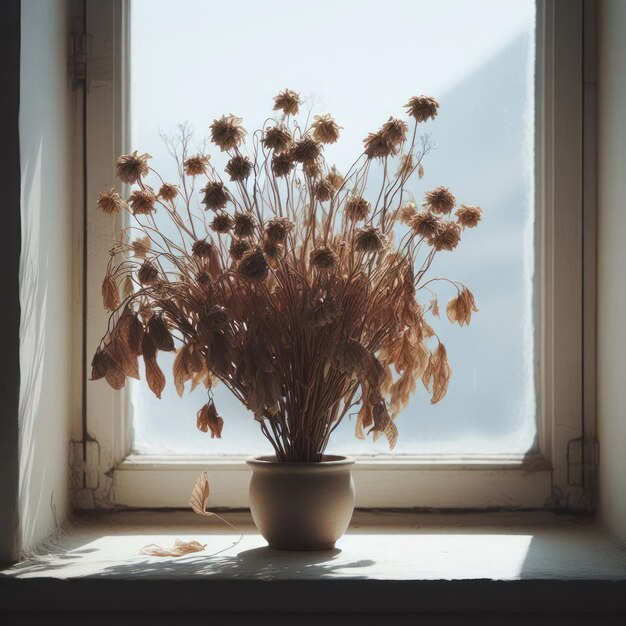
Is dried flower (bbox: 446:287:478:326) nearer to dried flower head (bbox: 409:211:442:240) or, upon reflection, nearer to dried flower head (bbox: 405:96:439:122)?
dried flower head (bbox: 409:211:442:240)

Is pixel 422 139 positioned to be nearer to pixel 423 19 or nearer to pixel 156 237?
pixel 423 19

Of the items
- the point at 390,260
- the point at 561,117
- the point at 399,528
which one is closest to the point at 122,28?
the point at 390,260

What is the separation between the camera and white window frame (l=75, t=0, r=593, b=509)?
1.59 meters

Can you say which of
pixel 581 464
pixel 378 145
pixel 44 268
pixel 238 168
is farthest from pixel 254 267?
pixel 581 464

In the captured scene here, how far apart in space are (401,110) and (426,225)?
0.42 metres

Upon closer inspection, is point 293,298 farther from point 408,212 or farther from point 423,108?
point 423,108

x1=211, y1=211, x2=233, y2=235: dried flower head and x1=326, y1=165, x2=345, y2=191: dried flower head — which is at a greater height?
x1=326, y1=165, x2=345, y2=191: dried flower head

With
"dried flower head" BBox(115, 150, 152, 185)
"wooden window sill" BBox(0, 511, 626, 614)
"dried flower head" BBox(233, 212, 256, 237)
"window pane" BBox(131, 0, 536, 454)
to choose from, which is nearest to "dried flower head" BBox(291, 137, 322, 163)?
"dried flower head" BBox(233, 212, 256, 237)

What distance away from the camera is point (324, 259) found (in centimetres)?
125

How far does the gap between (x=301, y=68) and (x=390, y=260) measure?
465 mm

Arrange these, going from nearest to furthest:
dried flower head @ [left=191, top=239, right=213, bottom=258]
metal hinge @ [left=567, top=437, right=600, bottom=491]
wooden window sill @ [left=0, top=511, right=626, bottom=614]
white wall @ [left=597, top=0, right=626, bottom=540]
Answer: wooden window sill @ [left=0, top=511, right=626, bottom=614] → dried flower head @ [left=191, top=239, right=213, bottom=258] → white wall @ [left=597, top=0, right=626, bottom=540] → metal hinge @ [left=567, top=437, right=600, bottom=491]

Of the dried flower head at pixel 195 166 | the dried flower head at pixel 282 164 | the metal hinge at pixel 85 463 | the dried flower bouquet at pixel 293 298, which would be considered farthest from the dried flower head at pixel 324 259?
the metal hinge at pixel 85 463

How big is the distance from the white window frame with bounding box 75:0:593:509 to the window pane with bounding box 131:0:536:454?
4 centimetres

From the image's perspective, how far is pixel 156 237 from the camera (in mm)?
1608
